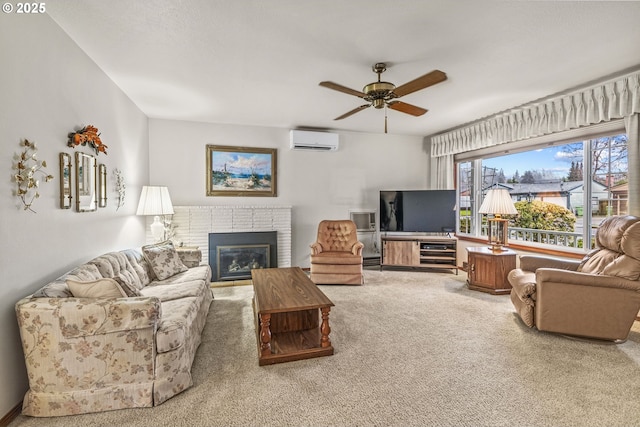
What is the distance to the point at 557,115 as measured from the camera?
3732mm

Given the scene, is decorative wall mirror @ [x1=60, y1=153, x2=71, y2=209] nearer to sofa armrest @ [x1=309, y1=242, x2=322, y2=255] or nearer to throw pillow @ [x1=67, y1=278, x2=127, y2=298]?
throw pillow @ [x1=67, y1=278, x2=127, y2=298]

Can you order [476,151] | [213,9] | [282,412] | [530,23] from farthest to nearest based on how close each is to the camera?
1. [476,151]
2. [530,23]
3. [213,9]
4. [282,412]

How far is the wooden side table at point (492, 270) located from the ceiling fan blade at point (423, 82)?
2641mm

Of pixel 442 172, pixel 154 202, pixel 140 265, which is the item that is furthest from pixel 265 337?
pixel 442 172

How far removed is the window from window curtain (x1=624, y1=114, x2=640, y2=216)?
30 centimetres

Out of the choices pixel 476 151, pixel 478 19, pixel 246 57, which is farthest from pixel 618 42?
pixel 246 57

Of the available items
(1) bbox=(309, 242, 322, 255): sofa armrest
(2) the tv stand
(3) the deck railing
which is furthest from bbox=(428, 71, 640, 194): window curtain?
(1) bbox=(309, 242, 322, 255): sofa armrest

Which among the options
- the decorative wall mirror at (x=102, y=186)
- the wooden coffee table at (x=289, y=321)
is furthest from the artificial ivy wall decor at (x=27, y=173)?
the wooden coffee table at (x=289, y=321)

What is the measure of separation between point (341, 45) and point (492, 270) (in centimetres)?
340

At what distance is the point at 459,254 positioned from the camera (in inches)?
218

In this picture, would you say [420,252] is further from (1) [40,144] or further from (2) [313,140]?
(1) [40,144]

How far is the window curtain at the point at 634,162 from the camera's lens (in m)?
3.04

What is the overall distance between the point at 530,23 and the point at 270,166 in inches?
155

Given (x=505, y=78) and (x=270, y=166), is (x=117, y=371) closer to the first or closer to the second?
Answer: (x=270, y=166)
